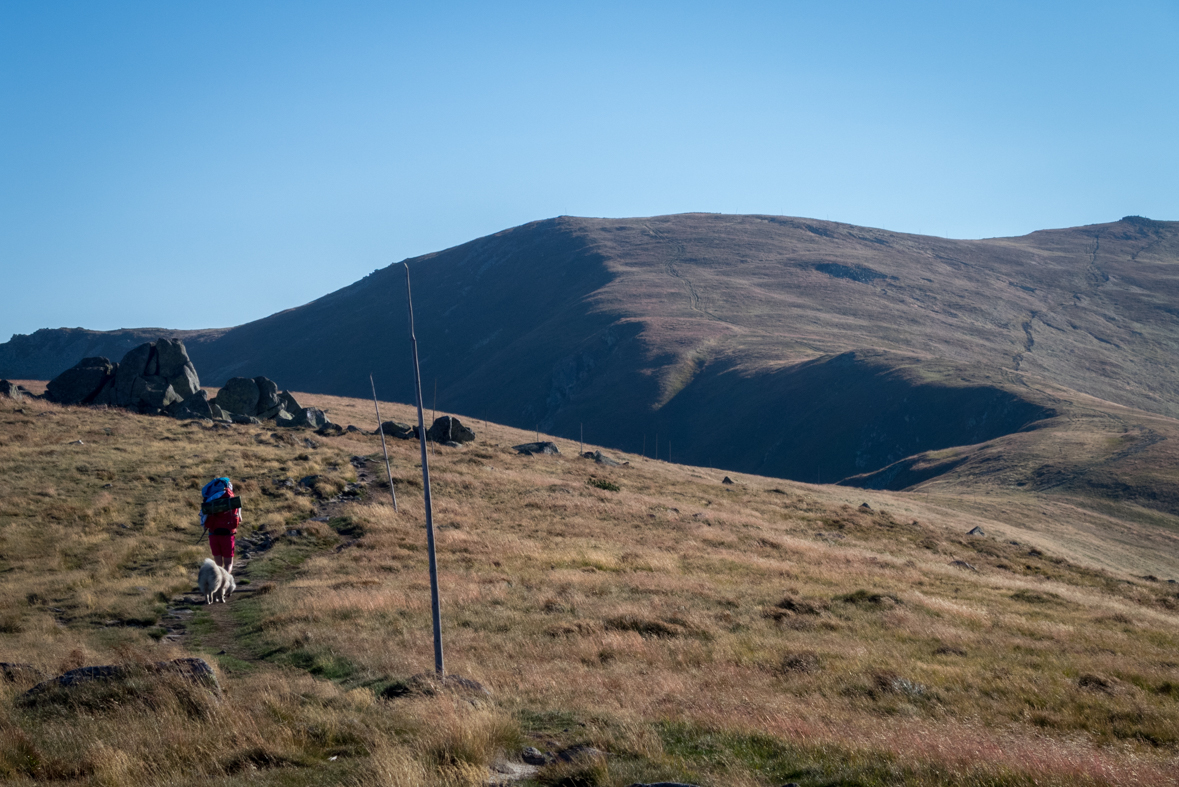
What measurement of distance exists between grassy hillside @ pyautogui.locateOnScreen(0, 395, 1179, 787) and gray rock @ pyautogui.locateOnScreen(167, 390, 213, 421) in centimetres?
1038

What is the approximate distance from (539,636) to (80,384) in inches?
2165

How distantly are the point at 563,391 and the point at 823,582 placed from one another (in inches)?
5691

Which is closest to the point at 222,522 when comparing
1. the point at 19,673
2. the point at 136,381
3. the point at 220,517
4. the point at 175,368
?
the point at 220,517

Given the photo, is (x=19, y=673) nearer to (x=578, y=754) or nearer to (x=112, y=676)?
(x=112, y=676)

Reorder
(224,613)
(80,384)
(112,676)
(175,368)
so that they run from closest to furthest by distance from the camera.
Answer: (112,676), (224,613), (80,384), (175,368)

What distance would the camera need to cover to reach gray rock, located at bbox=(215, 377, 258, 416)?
5584 centimetres

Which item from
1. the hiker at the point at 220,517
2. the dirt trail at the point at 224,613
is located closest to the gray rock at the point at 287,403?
the dirt trail at the point at 224,613

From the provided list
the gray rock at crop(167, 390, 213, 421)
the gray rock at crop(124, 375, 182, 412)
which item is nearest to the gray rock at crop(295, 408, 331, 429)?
the gray rock at crop(167, 390, 213, 421)

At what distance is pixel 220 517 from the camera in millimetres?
20016

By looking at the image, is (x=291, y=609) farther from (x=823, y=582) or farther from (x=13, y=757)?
(x=823, y=582)

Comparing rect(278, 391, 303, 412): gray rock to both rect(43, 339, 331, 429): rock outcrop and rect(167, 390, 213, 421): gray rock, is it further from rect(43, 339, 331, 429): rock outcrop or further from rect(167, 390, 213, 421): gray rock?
rect(167, 390, 213, 421): gray rock

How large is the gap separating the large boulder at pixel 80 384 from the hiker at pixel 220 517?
4296cm

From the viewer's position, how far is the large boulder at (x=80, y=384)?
5500cm

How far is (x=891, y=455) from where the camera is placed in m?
114
